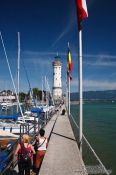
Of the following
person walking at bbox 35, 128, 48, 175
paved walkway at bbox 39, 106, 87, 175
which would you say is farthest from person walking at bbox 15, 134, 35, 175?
person walking at bbox 35, 128, 48, 175

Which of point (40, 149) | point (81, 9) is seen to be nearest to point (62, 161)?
point (40, 149)

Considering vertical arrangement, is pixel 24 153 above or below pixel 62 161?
above

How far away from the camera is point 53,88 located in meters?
116

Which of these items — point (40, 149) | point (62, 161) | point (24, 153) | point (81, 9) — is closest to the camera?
point (24, 153)

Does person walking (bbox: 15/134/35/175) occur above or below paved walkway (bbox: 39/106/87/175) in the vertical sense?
above

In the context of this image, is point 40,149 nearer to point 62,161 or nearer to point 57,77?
point 62,161

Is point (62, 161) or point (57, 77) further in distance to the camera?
point (57, 77)

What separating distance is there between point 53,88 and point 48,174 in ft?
347

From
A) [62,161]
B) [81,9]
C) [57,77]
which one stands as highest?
[57,77]

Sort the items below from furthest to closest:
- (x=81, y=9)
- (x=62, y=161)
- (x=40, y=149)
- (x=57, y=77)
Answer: (x=57, y=77) < (x=81, y=9) < (x=62, y=161) < (x=40, y=149)

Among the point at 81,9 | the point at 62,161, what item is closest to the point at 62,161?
the point at 62,161

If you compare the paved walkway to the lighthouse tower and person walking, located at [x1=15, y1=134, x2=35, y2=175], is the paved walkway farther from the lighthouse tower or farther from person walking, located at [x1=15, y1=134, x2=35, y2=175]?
the lighthouse tower

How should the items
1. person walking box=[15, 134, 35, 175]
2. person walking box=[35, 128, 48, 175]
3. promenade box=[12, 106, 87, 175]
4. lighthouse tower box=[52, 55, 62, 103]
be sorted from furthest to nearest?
lighthouse tower box=[52, 55, 62, 103]
person walking box=[35, 128, 48, 175]
promenade box=[12, 106, 87, 175]
person walking box=[15, 134, 35, 175]

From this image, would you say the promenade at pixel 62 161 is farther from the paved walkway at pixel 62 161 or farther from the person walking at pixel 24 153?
the person walking at pixel 24 153
